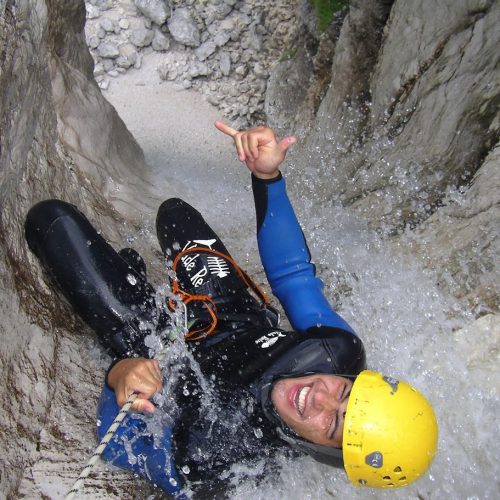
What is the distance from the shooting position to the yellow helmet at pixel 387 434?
2.44 meters

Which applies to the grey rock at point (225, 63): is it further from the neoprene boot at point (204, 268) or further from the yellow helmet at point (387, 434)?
the yellow helmet at point (387, 434)

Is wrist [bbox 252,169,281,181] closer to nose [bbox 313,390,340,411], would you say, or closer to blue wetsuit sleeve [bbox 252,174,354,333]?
blue wetsuit sleeve [bbox 252,174,354,333]

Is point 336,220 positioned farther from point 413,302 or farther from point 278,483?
point 278,483

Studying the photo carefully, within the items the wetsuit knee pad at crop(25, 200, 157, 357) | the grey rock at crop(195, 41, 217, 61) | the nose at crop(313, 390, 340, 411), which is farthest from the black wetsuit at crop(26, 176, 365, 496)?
the grey rock at crop(195, 41, 217, 61)

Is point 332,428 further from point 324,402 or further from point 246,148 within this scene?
point 246,148

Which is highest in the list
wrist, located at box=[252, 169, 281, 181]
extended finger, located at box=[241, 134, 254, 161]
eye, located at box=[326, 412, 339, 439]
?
extended finger, located at box=[241, 134, 254, 161]

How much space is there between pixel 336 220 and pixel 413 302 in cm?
120

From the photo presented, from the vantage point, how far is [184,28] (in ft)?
23.1

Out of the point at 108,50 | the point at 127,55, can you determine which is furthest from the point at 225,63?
the point at 108,50

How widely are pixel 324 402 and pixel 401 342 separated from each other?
117 cm

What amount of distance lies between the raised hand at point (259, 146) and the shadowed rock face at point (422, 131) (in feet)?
4.24

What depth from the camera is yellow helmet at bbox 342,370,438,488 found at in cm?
244

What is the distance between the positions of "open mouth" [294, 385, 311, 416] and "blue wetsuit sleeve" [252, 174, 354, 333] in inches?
22.9

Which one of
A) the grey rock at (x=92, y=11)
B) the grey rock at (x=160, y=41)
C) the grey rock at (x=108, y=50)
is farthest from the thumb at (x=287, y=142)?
the grey rock at (x=92, y=11)
